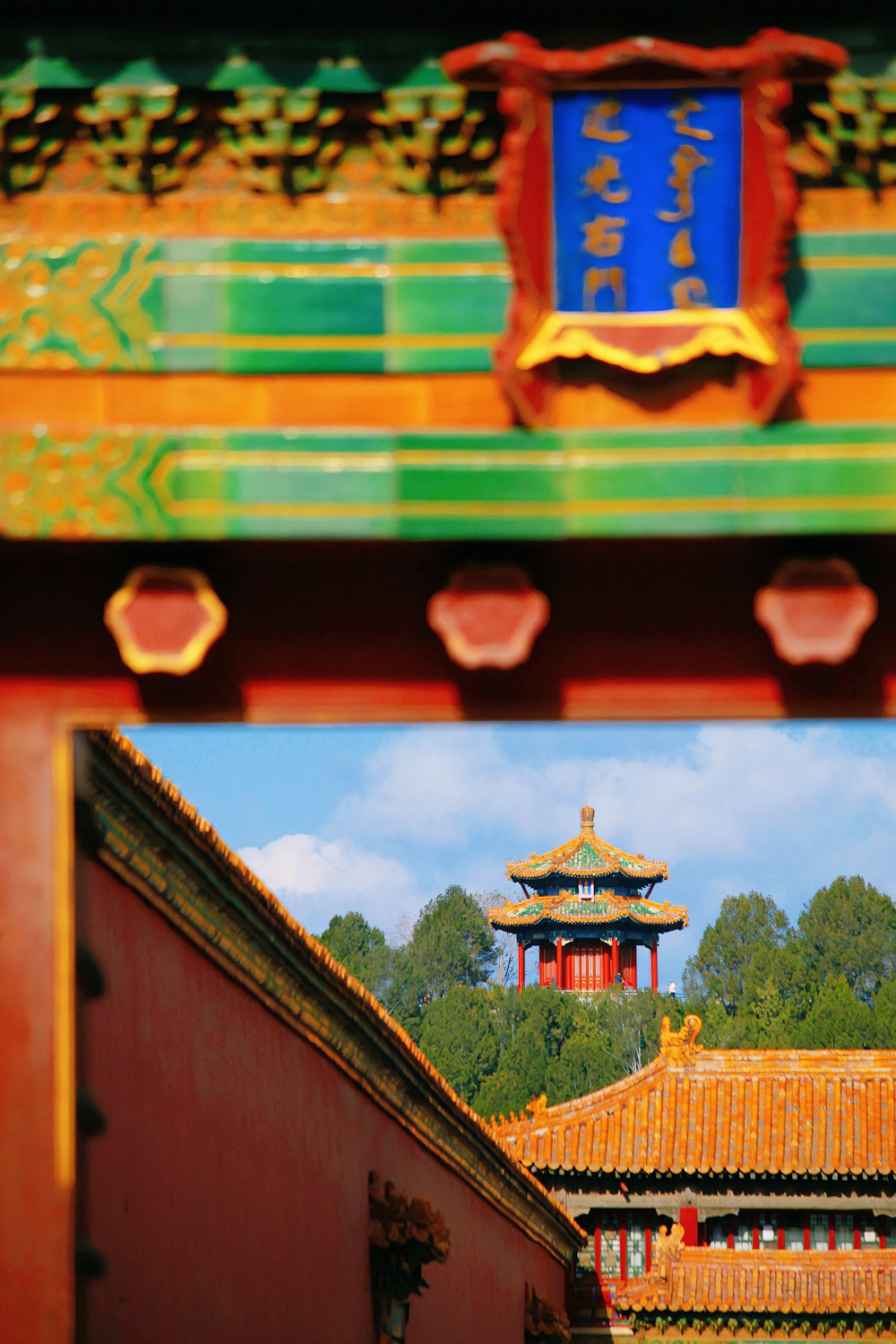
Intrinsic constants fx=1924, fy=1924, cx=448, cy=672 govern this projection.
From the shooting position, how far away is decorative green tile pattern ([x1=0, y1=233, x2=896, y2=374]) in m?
4.45

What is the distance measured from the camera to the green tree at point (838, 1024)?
45781 mm

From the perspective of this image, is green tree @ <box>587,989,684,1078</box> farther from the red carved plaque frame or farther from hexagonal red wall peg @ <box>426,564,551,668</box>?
the red carved plaque frame

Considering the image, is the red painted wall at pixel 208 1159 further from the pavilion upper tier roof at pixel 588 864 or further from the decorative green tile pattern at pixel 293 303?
the pavilion upper tier roof at pixel 588 864

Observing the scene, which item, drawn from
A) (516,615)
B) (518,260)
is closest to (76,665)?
(516,615)

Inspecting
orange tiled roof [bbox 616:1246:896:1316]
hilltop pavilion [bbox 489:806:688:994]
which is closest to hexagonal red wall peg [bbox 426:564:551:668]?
orange tiled roof [bbox 616:1246:896:1316]

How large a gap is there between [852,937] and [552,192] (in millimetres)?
58172

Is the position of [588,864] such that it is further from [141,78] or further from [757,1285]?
[141,78]

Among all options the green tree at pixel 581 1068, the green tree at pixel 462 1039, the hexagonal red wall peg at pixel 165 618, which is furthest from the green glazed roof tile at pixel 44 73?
the green tree at pixel 462 1039

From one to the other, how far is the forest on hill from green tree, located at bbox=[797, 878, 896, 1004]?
3 cm

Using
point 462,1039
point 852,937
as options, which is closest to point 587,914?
point 462,1039

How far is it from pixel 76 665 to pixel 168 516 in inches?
17.4

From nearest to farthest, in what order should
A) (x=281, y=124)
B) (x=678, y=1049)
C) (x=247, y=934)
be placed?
(x=281, y=124) → (x=247, y=934) → (x=678, y=1049)

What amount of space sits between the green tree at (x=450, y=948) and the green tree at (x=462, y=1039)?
9948mm

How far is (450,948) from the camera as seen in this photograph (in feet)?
219
